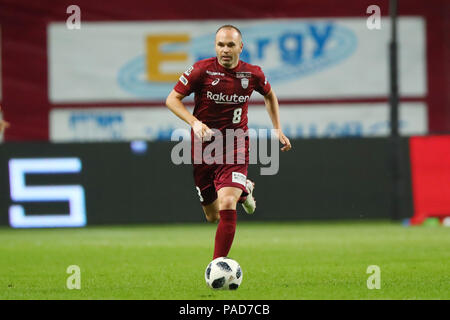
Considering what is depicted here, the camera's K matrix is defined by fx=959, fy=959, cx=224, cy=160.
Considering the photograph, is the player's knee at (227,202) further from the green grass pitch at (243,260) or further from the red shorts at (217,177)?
the green grass pitch at (243,260)

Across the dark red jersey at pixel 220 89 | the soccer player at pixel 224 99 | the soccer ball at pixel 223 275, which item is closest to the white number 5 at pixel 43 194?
the soccer player at pixel 224 99

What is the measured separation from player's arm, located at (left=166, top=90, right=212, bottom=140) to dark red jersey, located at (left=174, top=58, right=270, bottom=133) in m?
0.09

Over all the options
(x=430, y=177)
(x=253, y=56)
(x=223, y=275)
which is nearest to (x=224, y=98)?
(x=223, y=275)

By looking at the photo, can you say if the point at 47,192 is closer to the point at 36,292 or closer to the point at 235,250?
the point at 235,250

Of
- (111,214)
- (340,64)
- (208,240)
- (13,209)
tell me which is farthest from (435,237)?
(340,64)

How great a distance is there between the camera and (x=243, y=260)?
10047mm

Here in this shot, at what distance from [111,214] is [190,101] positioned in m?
5.25

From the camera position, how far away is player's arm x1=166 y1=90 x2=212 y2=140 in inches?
294

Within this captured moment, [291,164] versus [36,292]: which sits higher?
[291,164]

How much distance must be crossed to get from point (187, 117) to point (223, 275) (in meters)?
1.32

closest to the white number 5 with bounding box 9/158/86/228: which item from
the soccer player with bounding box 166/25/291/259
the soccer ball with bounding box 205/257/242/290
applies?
the soccer player with bounding box 166/25/291/259

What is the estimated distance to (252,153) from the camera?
15383 millimetres
